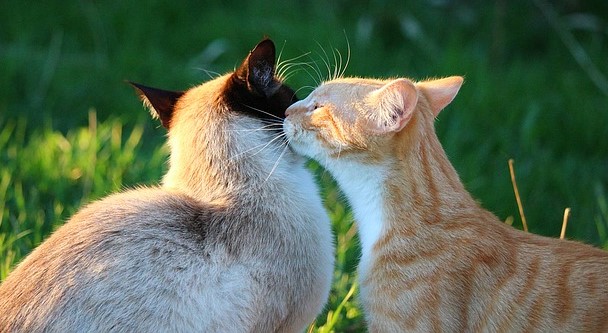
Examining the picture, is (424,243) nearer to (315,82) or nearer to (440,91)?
(440,91)

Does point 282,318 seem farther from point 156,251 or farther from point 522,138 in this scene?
point 522,138

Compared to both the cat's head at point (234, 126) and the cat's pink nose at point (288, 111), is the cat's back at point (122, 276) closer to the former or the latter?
the cat's head at point (234, 126)

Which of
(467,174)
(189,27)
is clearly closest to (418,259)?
(467,174)

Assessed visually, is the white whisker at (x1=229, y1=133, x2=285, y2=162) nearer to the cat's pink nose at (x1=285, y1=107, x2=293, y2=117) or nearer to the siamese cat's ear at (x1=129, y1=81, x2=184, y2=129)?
the cat's pink nose at (x1=285, y1=107, x2=293, y2=117)

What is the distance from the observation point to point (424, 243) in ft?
11.4

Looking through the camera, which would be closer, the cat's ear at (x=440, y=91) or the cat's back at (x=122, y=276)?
the cat's back at (x=122, y=276)

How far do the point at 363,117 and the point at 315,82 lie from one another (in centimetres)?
205

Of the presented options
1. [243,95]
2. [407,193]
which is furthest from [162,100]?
[407,193]

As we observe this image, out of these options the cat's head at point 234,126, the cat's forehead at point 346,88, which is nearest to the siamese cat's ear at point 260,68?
the cat's head at point 234,126

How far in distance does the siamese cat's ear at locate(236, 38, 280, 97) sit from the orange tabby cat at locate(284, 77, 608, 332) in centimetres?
16

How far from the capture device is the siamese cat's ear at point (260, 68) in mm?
3600

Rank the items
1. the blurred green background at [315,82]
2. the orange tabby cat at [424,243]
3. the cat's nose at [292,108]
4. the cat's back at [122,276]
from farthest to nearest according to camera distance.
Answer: the blurred green background at [315,82], the cat's nose at [292,108], the orange tabby cat at [424,243], the cat's back at [122,276]

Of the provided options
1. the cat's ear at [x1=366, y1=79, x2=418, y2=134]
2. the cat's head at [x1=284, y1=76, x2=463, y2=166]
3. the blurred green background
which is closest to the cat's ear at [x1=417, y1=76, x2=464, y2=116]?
→ the cat's head at [x1=284, y1=76, x2=463, y2=166]

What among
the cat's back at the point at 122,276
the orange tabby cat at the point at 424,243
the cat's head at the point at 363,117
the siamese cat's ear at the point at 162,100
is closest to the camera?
the cat's back at the point at 122,276
